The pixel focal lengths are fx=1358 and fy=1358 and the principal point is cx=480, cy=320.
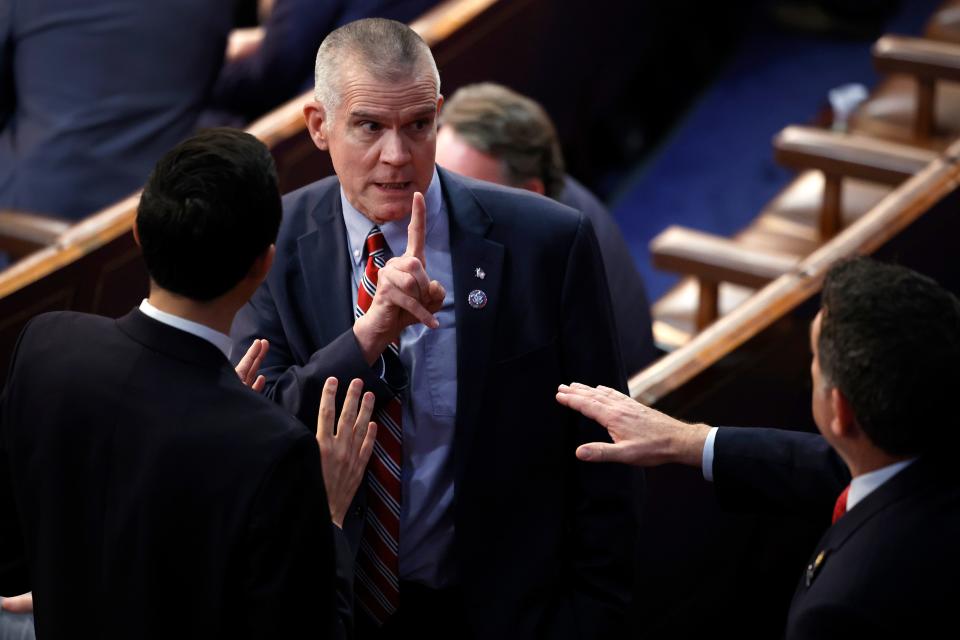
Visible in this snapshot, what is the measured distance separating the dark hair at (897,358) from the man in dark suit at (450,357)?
0.45 m

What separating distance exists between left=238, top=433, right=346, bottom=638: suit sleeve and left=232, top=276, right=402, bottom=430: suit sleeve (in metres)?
0.25

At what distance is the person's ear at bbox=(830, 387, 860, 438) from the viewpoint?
1.44m

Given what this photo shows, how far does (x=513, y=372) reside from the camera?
1800 mm

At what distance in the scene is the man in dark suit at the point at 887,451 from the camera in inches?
53.9

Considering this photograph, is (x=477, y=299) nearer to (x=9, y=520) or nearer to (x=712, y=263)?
(x=9, y=520)

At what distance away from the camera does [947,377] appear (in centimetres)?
140

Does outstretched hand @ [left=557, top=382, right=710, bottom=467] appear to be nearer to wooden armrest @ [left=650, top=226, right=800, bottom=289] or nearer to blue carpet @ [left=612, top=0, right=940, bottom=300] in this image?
wooden armrest @ [left=650, top=226, right=800, bottom=289]

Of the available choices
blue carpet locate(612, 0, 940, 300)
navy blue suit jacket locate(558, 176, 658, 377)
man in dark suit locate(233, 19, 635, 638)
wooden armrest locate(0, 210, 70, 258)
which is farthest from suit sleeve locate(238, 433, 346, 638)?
blue carpet locate(612, 0, 940, 300)

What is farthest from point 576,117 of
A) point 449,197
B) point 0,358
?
point 449,197

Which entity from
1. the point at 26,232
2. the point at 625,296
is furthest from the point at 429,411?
the point at 26,232

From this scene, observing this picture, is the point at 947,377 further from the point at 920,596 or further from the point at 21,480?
the point at 21,480

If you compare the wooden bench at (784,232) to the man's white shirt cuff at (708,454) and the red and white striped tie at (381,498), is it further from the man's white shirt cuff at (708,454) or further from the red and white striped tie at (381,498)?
the red and white striped tie at (381,498)

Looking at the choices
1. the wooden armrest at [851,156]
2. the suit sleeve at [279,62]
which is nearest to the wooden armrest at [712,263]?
the wooden armrest at [851,156]

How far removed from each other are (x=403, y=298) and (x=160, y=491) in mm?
368
